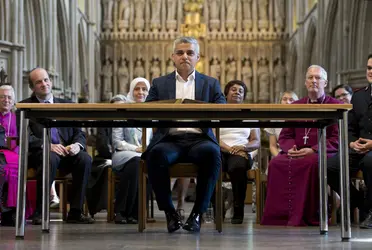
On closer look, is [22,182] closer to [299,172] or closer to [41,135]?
[41,135]

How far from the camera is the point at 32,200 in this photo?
7.75 meters

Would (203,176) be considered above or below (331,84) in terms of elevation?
below

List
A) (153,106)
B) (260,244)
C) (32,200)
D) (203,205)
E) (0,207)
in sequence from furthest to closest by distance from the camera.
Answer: (32,200) → (0,207) → (203,205) → (153,106) → (260,244)

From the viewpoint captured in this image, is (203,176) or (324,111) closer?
(324,111)

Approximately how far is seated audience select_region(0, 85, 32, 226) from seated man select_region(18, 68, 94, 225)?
7.1 inches

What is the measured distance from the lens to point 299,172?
22.8 ft

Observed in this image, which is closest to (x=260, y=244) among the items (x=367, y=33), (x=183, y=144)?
(x=183, y=144)

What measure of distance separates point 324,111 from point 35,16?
13862 millimetres

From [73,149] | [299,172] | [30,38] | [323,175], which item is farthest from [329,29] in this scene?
[323,175]

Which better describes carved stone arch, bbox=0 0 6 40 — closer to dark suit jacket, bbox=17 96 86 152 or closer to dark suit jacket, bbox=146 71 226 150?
dark suit jacket, bbox=17 96 86 152

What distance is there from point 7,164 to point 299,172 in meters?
2.61

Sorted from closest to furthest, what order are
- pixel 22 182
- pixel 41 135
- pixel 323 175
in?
pixel 22 182, pixel 323 175, pixel 41 135

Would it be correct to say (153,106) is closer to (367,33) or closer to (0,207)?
(0,207)

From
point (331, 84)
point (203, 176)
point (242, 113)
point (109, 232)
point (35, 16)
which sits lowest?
point (109, 232)
